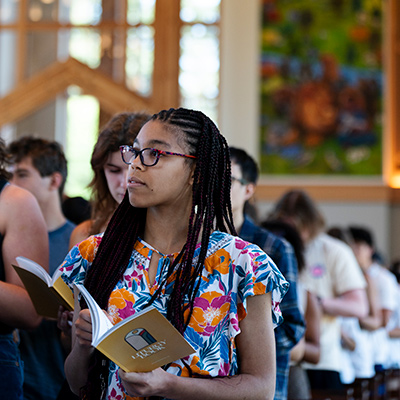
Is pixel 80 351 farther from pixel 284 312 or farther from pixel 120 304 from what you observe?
pixel 284 312

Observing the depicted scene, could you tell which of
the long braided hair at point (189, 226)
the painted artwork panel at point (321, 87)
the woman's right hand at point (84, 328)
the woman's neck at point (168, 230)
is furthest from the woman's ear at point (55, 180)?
the painted artwork panel at point (321, 87)

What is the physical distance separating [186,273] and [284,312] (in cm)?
114

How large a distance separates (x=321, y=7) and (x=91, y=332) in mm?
10977

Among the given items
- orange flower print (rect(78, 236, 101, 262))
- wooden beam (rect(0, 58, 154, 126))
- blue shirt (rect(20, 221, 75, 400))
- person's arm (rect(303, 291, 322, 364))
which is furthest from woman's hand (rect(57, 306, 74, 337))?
wooden beam (rect(0, 58, 154, 126))

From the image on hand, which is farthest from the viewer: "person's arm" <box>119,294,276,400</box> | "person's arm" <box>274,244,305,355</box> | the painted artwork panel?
the painted artwork panel

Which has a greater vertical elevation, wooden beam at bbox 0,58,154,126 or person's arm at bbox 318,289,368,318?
wooden beam at bbox 0,58,154,126

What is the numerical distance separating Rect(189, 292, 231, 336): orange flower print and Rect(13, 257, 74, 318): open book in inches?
15.5

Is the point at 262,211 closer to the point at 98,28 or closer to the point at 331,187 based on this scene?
the point at 331,187

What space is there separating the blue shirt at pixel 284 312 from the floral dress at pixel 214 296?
3.14 ft

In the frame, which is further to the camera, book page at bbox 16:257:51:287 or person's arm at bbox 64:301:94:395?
book page at bbox 16:257:51:287

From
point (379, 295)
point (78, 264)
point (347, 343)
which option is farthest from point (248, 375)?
point (379, 295)

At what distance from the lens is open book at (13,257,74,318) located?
2.11m

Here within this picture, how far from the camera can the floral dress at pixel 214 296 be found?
1.94m

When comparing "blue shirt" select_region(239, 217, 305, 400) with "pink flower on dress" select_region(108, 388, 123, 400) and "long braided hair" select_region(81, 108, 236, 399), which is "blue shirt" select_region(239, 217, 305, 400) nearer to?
"long braided hair" select_region(81, 108, 236, 399)
